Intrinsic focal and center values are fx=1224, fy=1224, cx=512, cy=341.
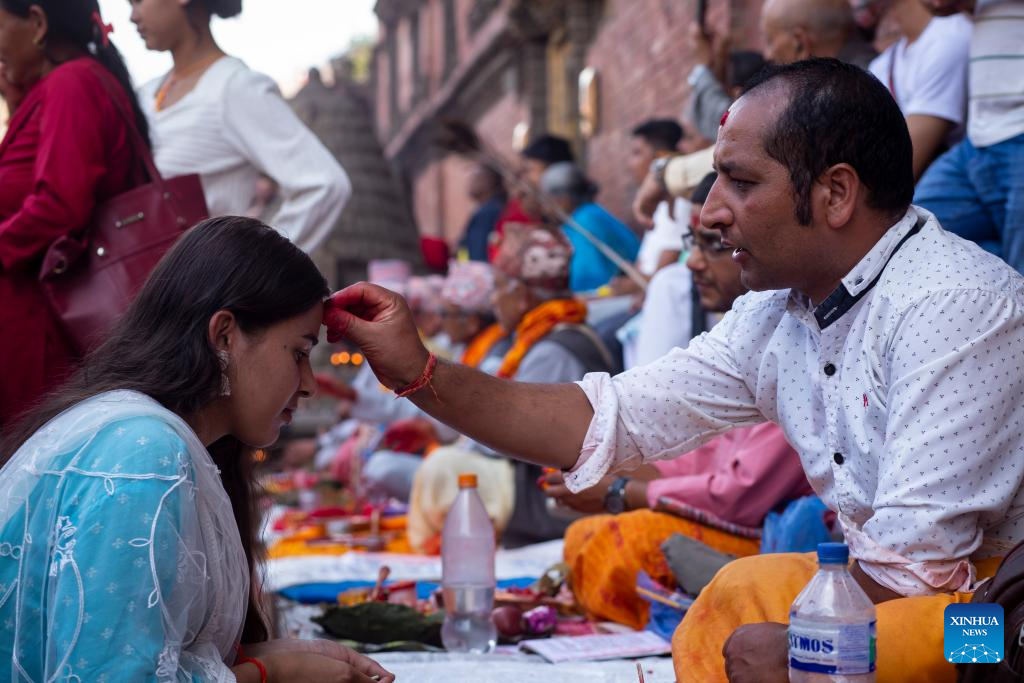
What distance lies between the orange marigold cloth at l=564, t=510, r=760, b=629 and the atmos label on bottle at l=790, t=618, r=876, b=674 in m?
1.67

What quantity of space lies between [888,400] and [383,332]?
98 cm

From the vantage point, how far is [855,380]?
2354 mm

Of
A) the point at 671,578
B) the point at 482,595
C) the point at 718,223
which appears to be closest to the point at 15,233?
the point at 482,595

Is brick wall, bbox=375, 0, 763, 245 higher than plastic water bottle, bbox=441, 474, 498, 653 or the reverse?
higher

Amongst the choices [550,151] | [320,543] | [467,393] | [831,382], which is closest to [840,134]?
[831,382]

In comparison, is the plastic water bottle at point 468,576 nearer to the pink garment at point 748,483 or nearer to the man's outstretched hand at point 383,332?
the pink garment at point 748,483

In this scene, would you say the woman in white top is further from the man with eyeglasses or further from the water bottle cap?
the water bottle cap

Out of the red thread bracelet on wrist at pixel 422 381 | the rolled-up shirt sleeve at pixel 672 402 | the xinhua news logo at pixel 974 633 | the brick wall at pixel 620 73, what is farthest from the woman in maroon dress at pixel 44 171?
the brick wall at pixel 620 73

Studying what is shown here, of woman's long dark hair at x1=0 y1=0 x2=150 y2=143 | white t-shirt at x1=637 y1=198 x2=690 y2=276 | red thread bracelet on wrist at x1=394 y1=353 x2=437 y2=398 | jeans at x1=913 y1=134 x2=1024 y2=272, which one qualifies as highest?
woman's long dark hair at x1=0 y1=0 x2=150 y2=143

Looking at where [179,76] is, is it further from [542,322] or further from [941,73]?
[941,73]

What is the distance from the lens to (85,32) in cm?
349

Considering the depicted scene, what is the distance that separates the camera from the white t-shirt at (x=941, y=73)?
12.7 ft

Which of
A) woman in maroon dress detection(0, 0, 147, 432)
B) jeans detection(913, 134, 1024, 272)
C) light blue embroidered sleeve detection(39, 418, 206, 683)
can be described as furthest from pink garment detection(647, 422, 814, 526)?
light blue embroidered sleeve detection(39, 418, 206, 683)

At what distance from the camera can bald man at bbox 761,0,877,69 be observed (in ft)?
14.3
